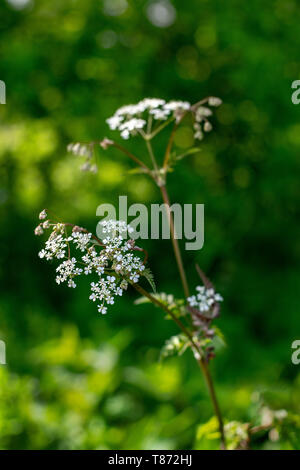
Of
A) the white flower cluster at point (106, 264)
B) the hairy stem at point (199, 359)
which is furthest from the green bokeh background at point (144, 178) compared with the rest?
the white flower cluster at point (106, 264)

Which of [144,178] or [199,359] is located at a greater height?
[144,178]

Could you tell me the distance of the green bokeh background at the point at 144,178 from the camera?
3492 millimetres

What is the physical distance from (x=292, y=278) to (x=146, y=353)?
1537mm

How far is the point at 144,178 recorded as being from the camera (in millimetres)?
3957

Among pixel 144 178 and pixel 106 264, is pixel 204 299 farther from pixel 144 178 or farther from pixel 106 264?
pixel 144 178

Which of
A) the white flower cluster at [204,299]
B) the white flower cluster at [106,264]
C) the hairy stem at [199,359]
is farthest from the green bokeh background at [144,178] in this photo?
the white flower cluster at [106,264]

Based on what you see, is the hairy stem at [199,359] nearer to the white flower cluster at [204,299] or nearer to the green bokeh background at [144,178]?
the white flower cluster at [204,299]

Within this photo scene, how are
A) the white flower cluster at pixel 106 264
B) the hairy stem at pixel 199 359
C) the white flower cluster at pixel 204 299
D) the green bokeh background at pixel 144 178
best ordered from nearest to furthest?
the white flower cluster at pixel 106 264
the white flower cluster at pixel 204 299
the hairy stem at pixel 199 359
the green bokeh background at pixel 144 178

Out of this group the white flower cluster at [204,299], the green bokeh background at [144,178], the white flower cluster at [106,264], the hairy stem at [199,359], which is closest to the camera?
the white flower cluster at [106,264]

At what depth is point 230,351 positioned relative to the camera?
3611mm

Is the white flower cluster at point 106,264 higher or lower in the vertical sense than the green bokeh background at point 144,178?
lower

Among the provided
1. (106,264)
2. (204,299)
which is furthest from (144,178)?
(106,264)

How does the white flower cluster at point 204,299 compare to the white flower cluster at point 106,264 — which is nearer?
the white flower cluster at point 106,264

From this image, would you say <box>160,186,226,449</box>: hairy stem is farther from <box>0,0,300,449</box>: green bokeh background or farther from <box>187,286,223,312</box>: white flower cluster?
<box>0,0,300,449</box>: green bokeh background
